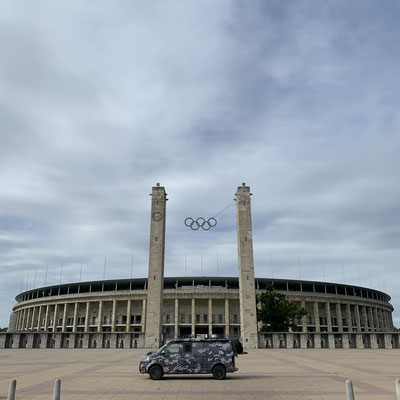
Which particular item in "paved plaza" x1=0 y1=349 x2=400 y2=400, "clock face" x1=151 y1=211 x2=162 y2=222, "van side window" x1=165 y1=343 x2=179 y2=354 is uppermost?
"clock face" x1=151 y1=211 x2=162 y2=222

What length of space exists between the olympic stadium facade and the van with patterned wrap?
29.9 m

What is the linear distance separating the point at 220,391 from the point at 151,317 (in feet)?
126

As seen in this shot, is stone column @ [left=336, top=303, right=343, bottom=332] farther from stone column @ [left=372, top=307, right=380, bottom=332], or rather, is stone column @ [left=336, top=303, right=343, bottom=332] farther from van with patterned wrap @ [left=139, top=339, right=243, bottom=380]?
van with patterned wrap @ [left=139, top=339, right=243, bottom=380]

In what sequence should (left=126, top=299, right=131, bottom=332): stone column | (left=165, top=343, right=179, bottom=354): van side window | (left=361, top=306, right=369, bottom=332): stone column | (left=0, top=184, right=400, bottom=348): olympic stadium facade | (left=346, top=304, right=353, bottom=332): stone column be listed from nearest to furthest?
(left=165, top=343, right=179, bottom=354): van side window
(left=0, top=184, right=400, bottom=348): olympic stadium facade
(left=126, top=299, right=131, bottom=332): stone column
(left=346, top=304, right=353, bottom=332): stone column
(left=361, top=306, right=369, bottom=332): stone column

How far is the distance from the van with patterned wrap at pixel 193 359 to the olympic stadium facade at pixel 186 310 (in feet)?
98.0

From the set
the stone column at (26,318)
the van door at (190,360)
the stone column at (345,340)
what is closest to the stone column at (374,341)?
the stone column at (345,340)

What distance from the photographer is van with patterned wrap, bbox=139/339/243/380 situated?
17719mm

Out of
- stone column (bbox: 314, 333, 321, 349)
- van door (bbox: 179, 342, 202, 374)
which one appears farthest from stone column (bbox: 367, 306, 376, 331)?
van door (bbox: 179, 342, 202, 374)

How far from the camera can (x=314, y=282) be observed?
94625 millimetres

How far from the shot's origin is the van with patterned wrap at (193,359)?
17719 mm

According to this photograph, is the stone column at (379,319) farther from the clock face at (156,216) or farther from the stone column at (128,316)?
the clock face at (156,216)

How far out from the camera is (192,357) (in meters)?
17.8

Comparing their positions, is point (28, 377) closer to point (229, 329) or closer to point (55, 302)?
point (229, 329)

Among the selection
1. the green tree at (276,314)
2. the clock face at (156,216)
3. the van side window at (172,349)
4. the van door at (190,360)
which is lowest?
the van door at (190,360)
